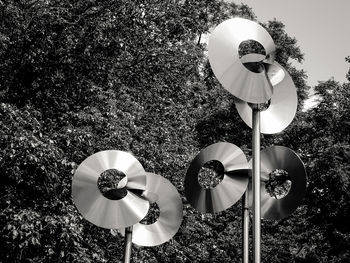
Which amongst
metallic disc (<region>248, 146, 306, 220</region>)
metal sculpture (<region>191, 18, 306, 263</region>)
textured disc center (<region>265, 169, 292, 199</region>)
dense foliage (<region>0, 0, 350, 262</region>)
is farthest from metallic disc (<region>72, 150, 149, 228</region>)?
dense foliage (<region>0, 0, 350, 262</region>)

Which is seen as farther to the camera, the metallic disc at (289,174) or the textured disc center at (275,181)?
the textured disc center at (275,181)

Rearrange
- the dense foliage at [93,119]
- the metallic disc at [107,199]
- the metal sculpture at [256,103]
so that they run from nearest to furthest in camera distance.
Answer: the metal sculpture at [256,103] → the metallic disc at [107,199] → the dense foliage at [93,119]

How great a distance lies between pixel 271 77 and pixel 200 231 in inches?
394

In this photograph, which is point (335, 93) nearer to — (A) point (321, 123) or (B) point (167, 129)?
(A) point (321, 123)

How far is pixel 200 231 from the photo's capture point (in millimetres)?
14125

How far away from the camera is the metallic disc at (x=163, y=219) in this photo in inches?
219

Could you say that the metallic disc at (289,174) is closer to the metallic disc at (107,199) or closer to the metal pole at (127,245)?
the metallic disc at (107,199)

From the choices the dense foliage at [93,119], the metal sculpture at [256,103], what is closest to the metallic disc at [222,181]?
the metal sculpture at [256,103]

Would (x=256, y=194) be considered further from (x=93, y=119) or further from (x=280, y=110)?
(x=93, y=119)

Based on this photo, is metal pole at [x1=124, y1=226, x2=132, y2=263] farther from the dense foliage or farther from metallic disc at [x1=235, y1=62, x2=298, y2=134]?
the dense foliage

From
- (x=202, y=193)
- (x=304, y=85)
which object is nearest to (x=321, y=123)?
(x=304, y=85)

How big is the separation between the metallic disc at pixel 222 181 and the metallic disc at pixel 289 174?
183 mm

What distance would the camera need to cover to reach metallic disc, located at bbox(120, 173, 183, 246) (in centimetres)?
555

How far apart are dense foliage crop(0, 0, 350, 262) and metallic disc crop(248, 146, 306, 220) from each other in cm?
487
